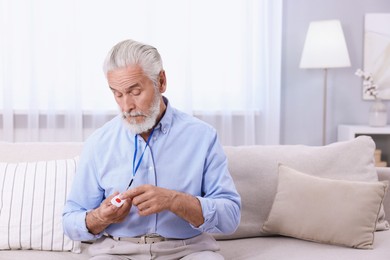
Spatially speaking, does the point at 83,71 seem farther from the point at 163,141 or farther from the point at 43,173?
the point at 163,141

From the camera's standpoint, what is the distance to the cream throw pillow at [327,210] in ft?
6.61

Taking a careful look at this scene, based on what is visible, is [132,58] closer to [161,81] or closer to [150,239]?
[161,81]

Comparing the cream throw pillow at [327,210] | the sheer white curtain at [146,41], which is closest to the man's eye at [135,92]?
the cream throw pillow at [327,210]

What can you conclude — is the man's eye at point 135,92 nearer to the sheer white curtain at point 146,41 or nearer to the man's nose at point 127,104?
the man's nose at point 127,104

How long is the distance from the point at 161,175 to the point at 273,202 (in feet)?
1.95

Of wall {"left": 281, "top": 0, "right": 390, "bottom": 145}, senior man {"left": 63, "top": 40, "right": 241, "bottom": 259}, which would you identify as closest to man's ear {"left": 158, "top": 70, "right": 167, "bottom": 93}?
senior man {"left": 63, "top": 40, "right": 241, "bottom": 259}

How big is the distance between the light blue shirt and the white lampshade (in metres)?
2.16

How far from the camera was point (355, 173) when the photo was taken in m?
2.22

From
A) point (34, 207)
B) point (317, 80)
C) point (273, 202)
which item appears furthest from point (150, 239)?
point (317, 80)

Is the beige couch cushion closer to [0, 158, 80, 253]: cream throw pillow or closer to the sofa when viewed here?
the sofa

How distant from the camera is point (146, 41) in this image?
12.9 feet

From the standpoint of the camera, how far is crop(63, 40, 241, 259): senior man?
1730 mm

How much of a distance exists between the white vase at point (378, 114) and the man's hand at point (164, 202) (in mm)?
2625

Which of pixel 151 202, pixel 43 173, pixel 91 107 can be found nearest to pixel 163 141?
pixel 151 202
